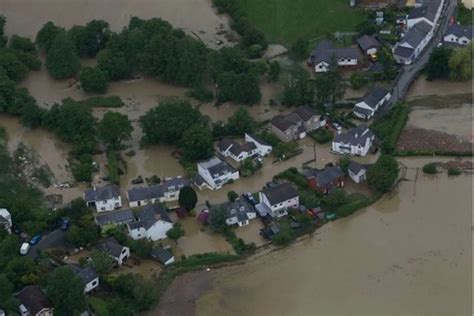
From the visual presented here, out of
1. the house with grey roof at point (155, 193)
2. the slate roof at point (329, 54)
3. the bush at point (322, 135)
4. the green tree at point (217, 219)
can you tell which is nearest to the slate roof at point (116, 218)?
the house with grey roof at point (155, 193)

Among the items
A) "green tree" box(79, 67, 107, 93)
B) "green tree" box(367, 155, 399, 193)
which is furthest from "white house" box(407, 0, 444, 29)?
"green tree" box(79, 67, 107, 93)

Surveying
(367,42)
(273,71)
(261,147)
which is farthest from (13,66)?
(367,42)

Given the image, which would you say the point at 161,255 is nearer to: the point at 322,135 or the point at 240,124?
the point at 240,124

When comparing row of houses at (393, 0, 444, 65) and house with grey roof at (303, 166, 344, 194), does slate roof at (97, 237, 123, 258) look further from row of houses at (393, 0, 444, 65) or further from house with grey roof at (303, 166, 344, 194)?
row of houses at (393, 0, 444, 65)

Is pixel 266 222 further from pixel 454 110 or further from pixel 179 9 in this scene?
pixel 179 9

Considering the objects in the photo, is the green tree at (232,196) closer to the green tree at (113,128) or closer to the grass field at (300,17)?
the green tree at (113,128)

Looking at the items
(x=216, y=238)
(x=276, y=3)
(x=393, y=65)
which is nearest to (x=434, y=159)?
(x=393, y=65)
